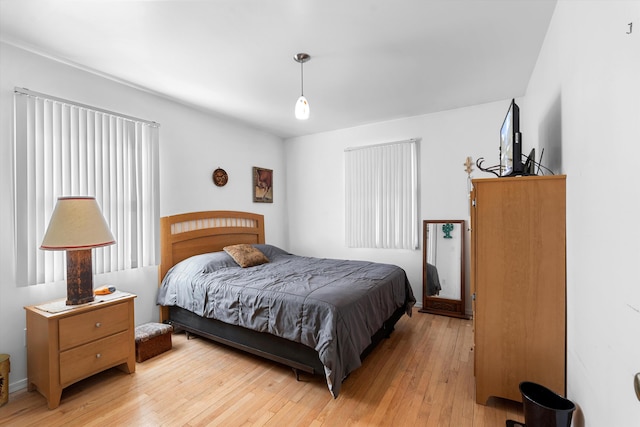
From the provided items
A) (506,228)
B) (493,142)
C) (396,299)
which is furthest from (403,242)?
(506,228)

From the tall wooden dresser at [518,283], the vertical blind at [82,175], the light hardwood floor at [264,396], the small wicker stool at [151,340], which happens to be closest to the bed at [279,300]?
the light hardwood floor at [264,396]

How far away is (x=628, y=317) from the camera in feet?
3.31

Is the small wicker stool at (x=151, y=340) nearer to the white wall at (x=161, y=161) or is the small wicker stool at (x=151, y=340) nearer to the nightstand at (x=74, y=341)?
the nightstand at (x=74, y=341)

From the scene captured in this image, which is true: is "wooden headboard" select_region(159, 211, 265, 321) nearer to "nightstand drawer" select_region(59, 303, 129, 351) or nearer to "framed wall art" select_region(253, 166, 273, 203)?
"framed wall art" select_region(253, 166, 273, 203)

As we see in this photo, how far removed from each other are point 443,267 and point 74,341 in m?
3.85

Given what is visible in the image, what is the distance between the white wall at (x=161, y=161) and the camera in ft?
7.30

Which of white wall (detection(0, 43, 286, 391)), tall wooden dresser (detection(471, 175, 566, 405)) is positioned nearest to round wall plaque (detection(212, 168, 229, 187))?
white wall (detection(0, 43, 286, 391))

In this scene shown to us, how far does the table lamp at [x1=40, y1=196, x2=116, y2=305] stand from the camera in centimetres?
208

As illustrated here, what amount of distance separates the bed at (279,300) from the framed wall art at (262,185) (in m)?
0.79

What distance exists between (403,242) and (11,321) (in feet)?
13.3

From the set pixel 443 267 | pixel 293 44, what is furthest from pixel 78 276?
pixel 443 267

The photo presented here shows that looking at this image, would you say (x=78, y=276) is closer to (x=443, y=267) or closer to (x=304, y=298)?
(x=304, y=298)

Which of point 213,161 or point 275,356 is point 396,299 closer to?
point 275,356

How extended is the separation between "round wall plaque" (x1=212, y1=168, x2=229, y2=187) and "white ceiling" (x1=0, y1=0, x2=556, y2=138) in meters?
0.91
